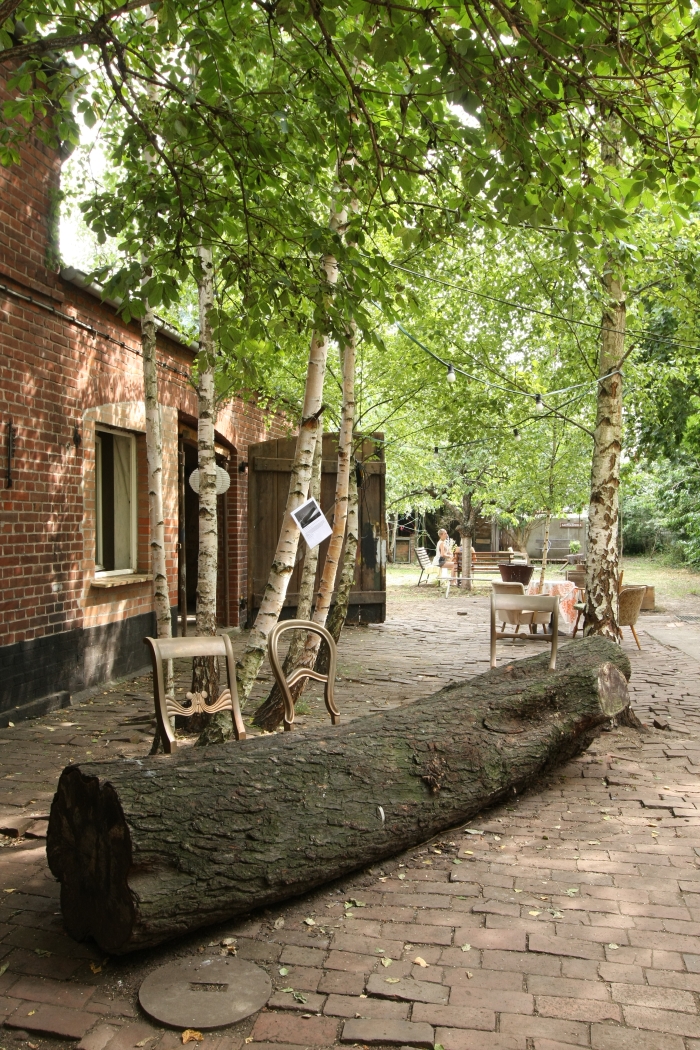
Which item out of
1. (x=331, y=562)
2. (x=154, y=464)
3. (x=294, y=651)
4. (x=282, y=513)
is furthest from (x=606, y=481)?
(x=282, y=513)

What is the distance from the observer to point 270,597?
235 inches

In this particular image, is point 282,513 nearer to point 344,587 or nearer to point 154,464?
point 344,587

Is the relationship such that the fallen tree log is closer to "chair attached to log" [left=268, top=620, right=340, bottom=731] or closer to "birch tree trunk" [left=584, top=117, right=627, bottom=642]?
"chair attached to log" [left=268, top=620, right=340, bottom=731]

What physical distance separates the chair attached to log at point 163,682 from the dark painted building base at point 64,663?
8.25 ft

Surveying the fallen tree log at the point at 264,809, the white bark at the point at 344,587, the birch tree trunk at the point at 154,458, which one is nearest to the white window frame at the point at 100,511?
the birch tree trunk at the point at 154,458

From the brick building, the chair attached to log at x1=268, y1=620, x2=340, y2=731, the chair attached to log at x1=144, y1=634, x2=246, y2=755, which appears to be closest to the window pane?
the brick building

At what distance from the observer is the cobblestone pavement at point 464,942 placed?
2711mm

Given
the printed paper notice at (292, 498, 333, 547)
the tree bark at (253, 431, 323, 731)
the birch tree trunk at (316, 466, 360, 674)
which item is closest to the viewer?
the printed paper notice at (292, 498, 333, 547)

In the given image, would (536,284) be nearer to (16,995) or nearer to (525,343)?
(525,343)

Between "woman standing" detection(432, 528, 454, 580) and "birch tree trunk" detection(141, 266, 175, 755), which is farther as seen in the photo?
"woman standing" detection(432, 528, 454, 580)

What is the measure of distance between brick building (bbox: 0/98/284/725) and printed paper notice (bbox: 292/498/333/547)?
8.14 ft

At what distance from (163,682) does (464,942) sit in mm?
1933

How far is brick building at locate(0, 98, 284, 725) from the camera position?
6.83 m

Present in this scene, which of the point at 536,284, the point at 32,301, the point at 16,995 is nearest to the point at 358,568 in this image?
the point at 536,284
